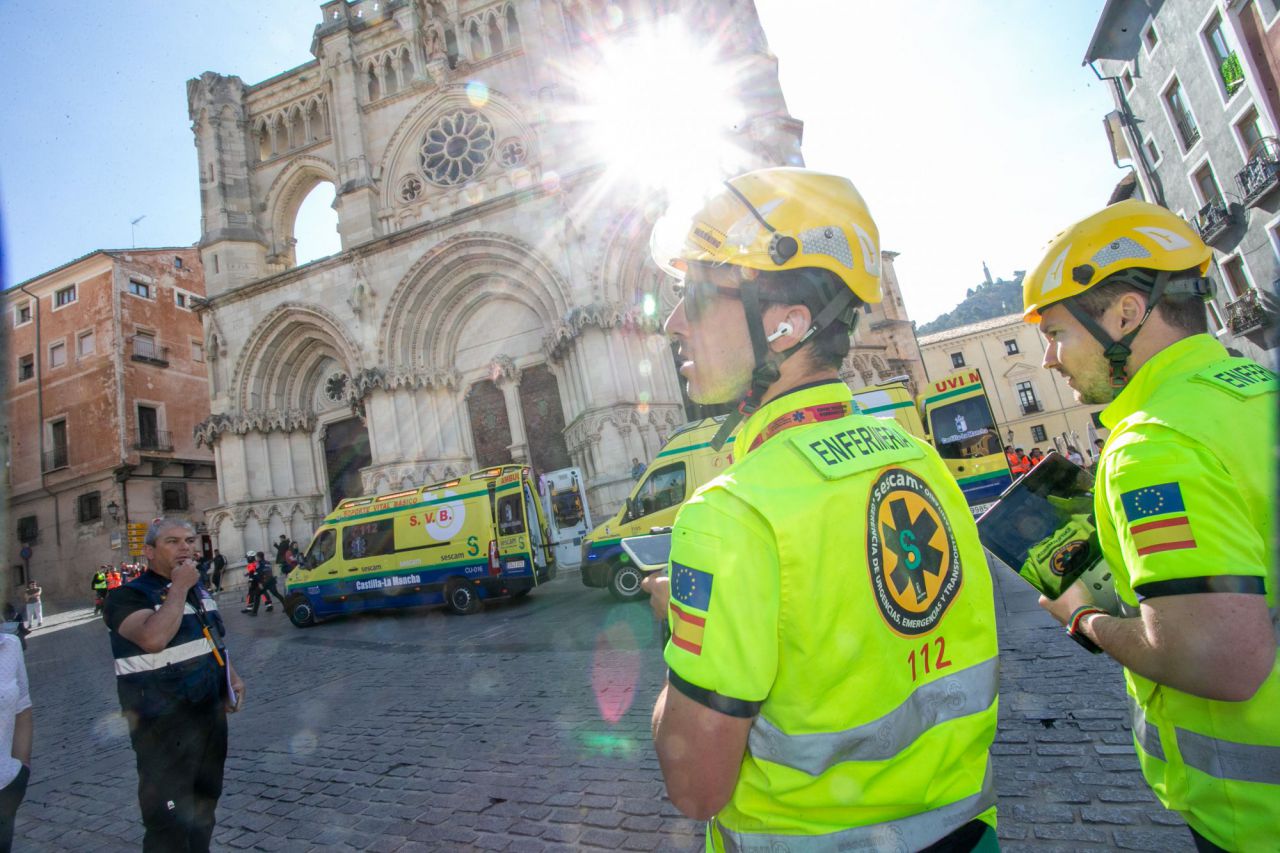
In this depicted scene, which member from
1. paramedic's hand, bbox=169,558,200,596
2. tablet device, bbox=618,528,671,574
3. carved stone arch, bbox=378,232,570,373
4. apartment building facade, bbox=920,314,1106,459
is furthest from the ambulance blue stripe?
apartment building facade, bbox=920,314,1106,459

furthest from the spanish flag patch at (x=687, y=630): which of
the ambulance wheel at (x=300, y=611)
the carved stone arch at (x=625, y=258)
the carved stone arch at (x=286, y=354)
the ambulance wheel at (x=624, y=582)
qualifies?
the carved stone arch at (x=286, y=354)

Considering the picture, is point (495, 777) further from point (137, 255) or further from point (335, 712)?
point (137, 255)

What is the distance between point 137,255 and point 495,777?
38644 mm

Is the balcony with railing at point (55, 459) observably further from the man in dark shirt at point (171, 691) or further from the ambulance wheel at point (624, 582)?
the man in dark shirt at point (171, 691)

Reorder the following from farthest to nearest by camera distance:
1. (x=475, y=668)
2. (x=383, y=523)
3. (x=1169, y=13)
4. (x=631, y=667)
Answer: (x=1169, y=13), (x=383, y=523), (x=475, y=668), (x=631, y=667)

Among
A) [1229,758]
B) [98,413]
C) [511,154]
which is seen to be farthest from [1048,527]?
[98,413]

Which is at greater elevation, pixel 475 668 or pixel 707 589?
pixel 707 589

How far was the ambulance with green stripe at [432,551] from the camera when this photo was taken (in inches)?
475

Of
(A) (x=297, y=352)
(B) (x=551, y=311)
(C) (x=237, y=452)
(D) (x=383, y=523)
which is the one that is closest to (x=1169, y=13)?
(B) (x=551, y=311)

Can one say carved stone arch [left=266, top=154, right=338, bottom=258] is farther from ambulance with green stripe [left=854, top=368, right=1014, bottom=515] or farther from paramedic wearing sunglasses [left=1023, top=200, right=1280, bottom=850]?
paramedic wearing sunglasses [left=1023, top=200, right=1280, bottom=850]

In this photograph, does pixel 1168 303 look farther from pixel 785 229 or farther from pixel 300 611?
pixel 300 611

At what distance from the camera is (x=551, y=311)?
64.3 feet

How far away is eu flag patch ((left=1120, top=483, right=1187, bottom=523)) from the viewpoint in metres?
1.21

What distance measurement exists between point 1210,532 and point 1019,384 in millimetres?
50056
